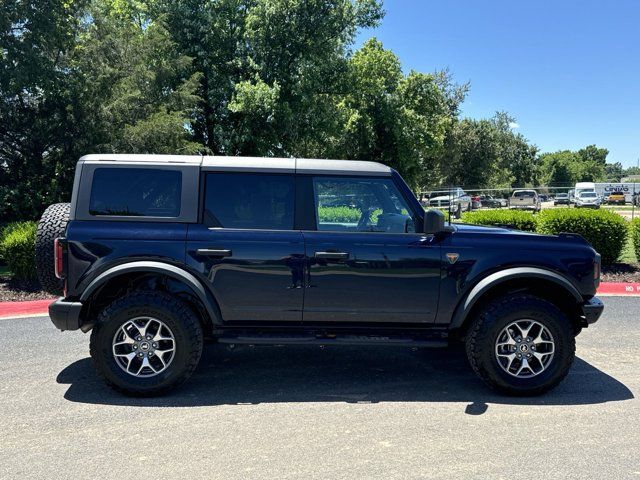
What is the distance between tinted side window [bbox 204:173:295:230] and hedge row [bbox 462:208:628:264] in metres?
7.59

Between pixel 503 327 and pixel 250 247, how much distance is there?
7.23 feet

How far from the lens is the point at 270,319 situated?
4328 mm

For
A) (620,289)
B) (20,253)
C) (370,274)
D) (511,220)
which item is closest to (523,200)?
(511,220)

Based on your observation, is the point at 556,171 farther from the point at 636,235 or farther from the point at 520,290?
the point at 520,290

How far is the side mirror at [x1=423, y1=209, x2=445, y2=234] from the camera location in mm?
4168

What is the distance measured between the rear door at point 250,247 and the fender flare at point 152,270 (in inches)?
3.6

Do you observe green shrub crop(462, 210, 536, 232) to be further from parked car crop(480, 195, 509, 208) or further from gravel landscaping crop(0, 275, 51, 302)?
parked car crop(480, 195, 509, 208)

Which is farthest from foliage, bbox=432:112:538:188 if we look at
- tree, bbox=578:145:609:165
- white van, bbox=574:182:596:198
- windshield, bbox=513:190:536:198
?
tree, bbox=578:145:609:165

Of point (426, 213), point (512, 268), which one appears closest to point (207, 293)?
point (426, 213)

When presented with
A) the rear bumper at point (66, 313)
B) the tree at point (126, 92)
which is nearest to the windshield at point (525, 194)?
the tree at point (126, 92)

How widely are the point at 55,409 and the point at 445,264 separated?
10.9 feet

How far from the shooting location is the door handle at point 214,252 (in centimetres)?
420

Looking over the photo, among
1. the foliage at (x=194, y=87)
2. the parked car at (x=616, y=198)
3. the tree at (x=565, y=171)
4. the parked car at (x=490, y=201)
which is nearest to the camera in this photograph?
the foliage at (x=194, y=87)

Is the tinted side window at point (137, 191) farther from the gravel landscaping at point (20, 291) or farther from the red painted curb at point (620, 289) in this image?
the red painted curb at point (620, 289)
